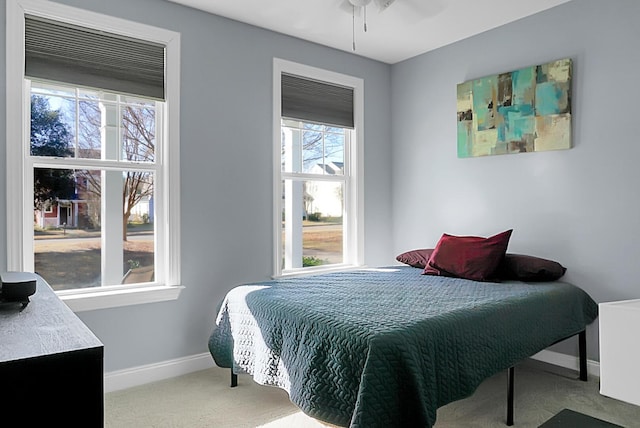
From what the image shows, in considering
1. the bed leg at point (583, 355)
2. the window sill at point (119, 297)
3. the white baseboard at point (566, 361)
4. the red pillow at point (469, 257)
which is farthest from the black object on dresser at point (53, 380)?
the white baseboard at point (566, 361)

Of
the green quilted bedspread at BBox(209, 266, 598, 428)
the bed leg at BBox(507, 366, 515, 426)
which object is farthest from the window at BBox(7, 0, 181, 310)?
the bed leg at BBox(507, 366, 515, 426)

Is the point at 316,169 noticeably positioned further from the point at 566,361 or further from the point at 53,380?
the point at 53,380

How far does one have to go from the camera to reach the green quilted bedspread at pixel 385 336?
1.79m

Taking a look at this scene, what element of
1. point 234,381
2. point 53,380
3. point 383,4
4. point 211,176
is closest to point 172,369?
point 234,381

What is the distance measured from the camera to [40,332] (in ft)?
2.93

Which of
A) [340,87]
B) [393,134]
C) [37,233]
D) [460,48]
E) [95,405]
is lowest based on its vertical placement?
[95,405]

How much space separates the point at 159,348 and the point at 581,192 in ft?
10.0

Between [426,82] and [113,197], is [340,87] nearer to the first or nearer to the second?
[426,82]

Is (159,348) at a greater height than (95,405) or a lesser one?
lesser

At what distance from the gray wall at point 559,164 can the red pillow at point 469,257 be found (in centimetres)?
38

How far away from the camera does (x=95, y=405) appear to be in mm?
757

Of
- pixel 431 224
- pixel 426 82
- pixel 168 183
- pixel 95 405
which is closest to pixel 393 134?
pixel 426 82

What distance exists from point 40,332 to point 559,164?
3314 millimetres

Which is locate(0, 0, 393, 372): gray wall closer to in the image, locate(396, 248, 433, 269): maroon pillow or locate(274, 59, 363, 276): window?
locate(274, 59, 363, 276): window
